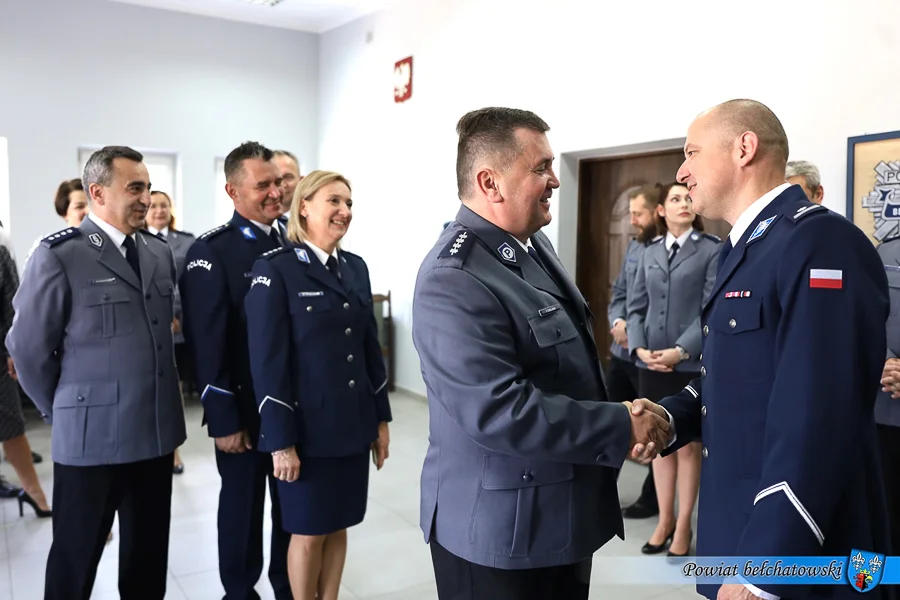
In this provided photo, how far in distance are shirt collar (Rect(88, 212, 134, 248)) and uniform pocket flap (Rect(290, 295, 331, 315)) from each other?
2.16ft

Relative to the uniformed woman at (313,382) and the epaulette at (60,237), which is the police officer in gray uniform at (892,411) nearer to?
the uniformed woman at (313,382)

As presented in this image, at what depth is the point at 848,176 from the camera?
11.5ft

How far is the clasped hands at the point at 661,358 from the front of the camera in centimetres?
344

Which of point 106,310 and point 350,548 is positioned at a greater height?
point 106,310

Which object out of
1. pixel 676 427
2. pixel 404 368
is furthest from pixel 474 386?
pixel 404 368

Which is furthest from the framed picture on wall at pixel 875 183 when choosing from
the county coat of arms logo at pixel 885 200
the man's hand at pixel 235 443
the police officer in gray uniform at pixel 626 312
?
the man's hand at pixel 235 443

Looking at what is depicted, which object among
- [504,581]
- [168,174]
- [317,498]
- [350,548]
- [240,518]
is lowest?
[350,548]

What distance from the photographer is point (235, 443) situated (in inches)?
99.0

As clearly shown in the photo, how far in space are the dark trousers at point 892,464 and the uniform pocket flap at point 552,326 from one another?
1758 mm

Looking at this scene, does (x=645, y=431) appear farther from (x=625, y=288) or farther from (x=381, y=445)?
(x=625, y=288)

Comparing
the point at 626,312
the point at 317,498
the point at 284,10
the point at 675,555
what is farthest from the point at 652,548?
the point at 284,10

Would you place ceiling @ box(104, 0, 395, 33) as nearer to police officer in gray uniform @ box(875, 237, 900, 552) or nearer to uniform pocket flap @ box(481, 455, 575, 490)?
police officer in gray uniform @ box(875, 237, 900, 552)

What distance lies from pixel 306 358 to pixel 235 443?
45 cm

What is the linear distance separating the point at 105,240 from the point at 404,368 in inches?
194
